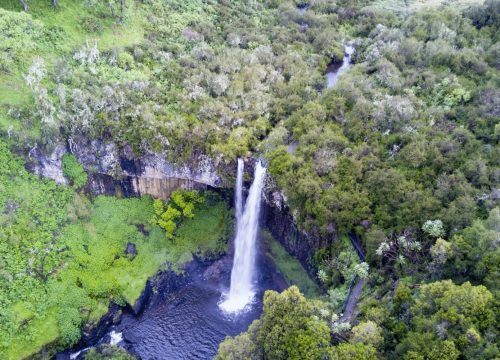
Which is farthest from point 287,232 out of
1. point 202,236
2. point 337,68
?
point 337,68

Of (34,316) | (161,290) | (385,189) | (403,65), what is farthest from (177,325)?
(403,65)

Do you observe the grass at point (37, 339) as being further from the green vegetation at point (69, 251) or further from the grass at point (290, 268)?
the grass at point (290, 268)

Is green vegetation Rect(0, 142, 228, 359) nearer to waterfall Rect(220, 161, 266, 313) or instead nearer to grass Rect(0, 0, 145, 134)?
waterfall Rect(220, 161, 266, 313)

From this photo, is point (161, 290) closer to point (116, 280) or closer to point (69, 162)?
point (116, 280)

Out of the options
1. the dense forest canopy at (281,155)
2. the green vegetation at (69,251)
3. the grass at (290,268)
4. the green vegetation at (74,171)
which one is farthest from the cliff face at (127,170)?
the grass at (290,268)

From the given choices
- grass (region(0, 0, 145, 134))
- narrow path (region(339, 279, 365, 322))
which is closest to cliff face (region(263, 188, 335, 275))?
narrow path (region(339, 279, 365, 322))
